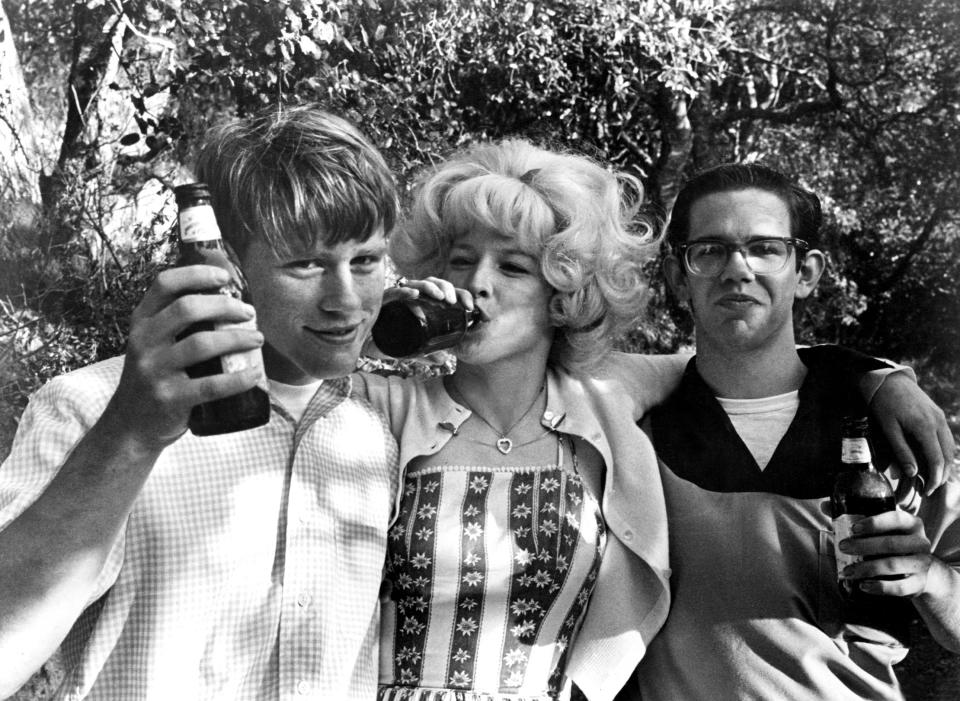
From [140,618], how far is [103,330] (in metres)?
2.83

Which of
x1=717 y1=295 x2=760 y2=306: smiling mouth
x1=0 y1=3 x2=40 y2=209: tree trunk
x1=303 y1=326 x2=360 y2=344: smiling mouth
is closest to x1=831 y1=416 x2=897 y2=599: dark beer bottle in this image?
x1=717 y1=295 x2=760 y2=306: smiling mouth

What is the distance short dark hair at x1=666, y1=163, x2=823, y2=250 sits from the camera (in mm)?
2801

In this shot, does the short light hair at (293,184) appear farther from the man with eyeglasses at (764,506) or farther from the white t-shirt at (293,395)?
the man with eyeglasses at (764,506)

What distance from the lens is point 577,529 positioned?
2457 millimetres

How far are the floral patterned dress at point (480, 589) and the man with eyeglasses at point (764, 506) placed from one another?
1.07ft

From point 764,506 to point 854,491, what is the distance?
0.77 feet

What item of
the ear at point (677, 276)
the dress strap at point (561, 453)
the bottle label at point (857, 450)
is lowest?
the dress strap at point (561, 453)

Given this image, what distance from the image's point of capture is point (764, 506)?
2500mm

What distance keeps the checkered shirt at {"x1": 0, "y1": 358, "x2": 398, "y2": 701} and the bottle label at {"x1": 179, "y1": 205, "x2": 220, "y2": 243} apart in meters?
0.42

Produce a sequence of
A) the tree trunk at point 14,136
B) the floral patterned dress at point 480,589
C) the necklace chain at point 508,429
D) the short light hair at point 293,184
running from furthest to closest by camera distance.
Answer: the tree trunk at point 14,136, the necklace chain at point 508,429, the floral patterned dress at point 480,589, the short light hair at point 293,184

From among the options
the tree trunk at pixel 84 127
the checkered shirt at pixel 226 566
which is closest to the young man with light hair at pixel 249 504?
the checkered shirt at pixel 226 566

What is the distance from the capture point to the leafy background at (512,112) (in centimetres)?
441

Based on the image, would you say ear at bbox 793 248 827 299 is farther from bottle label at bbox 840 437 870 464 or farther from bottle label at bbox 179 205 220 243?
bottle label at bbox 179 205 220 243

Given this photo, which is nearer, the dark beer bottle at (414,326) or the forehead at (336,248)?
the forehead at (336,248)
